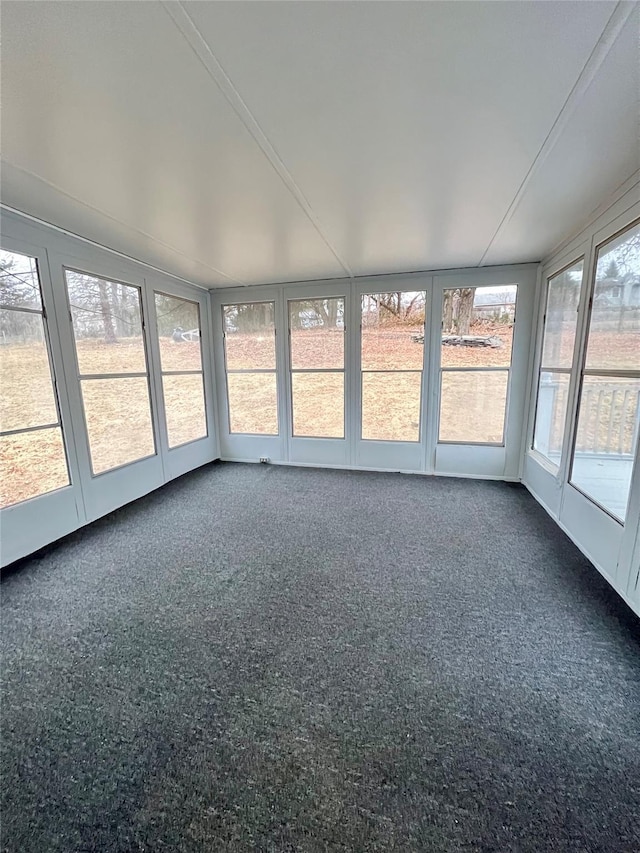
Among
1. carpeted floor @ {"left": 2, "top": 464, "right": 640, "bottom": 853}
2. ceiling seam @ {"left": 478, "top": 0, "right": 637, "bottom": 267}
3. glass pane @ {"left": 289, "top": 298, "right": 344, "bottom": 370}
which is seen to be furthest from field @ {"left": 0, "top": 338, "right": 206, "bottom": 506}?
ceiling seam @ {"left": 478, "top": 0, "right": 637, "bottom": 267}

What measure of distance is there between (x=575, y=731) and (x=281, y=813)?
3.99 ft

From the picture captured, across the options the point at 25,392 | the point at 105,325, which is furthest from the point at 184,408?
the point at 25,392

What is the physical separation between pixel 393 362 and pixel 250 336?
6.81ft

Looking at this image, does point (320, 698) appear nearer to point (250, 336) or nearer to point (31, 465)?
point (31, 465)

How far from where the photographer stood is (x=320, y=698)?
5.04ft

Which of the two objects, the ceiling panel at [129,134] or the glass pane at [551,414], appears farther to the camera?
the glass pane at [551,414]

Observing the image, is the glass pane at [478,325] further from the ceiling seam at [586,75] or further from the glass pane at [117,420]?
the glass pane at [117,420]

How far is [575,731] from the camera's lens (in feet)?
4.54

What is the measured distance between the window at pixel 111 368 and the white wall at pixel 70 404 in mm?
80

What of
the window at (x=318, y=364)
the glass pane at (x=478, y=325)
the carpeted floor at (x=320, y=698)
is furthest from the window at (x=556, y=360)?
the window at (x=318, y=364)

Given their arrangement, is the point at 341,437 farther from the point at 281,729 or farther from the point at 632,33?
the point at 632,33

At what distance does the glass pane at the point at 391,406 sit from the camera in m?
4.38

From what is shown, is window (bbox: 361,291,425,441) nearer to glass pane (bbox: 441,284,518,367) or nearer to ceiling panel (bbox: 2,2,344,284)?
glass pane (bbox: 441,284,518,367)

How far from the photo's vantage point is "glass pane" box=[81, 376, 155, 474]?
3.18 m
